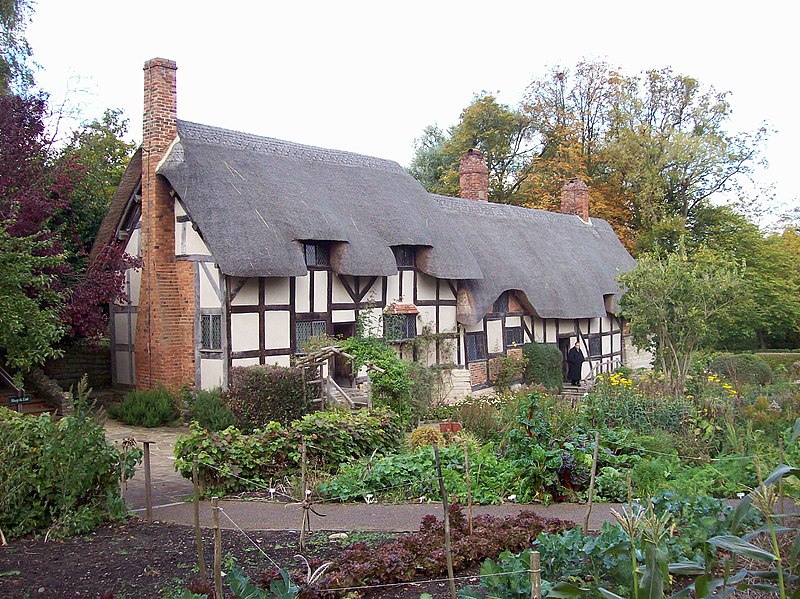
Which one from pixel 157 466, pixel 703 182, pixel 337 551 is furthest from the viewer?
pixel 703 182

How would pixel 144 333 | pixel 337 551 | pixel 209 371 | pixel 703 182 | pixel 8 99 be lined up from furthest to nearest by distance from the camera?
pixel 703 182, pixel 144 333, pixel 209 371, pixel 8 99, pixel 337 551

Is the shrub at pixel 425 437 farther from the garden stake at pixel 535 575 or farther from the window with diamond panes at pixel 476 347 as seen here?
the window with diamond panes at pixel 476 347

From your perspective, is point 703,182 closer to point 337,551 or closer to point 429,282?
point 429,282

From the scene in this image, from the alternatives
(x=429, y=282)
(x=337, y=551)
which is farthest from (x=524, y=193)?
(x=337, y=551)

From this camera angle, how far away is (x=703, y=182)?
1254 inches

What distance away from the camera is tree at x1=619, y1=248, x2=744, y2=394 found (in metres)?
13.8

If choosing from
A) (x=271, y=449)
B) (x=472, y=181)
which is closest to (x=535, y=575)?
(x=271, y=449)

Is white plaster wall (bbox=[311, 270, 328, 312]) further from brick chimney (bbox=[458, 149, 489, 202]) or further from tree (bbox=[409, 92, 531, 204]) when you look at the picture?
tree (bbox=[409, 92, 531, 204])

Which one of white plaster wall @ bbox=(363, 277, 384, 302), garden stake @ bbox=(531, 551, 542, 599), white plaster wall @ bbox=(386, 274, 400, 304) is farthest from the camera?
white plaster wall @ bbox=(386, 274, 400, 304)

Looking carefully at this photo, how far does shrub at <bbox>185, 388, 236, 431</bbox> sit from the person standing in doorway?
11.7 metres

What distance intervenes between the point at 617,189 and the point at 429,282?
17.0m

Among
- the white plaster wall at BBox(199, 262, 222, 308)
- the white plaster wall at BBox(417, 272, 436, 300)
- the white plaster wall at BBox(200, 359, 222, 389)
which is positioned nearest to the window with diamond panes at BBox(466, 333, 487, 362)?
the white plaster wall at BBox(417, 272, 436, 300)

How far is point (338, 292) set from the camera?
53.1 feet

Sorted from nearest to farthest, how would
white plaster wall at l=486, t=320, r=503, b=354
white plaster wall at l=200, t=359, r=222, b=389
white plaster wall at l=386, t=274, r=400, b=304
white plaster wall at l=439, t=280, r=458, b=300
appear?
white plaster wall at l=200, t=359, r=222, b=389, white plaster wall at l=386, t=274, r=400, b=304, white plaster wall at l=439, t=280, r=458, b=300, white plaster wall at l=486, t=320, r=503, b=354
